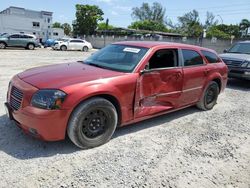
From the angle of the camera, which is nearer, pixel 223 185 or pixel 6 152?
pixel 223 185

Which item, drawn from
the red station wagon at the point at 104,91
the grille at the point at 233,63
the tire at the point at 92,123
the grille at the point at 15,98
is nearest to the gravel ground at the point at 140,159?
the tire at the point at 92,123

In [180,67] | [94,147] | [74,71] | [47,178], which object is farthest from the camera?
[180,67]

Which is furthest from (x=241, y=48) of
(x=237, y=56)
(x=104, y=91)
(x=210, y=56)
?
(x=104, y=91)

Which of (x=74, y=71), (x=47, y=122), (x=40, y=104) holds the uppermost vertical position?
(x=74, y=71)

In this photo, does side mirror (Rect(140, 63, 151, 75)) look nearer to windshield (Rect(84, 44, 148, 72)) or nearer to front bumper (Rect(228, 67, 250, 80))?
windshield (Rect(84, 44, 148, 72))

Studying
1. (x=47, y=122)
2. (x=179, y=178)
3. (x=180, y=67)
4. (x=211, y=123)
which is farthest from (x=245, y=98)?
(x=47, y=122)

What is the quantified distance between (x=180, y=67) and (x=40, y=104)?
2777 millimetres

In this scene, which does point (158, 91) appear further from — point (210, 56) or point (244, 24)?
point (244, 24)

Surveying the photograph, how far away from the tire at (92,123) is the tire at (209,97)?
2.69m

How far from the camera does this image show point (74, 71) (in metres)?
4.00

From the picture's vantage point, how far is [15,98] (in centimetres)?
366

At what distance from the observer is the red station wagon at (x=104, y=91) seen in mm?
3342

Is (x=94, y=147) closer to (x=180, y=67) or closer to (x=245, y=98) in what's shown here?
(x=180, y=67)

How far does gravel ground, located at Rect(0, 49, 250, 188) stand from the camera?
301cm
